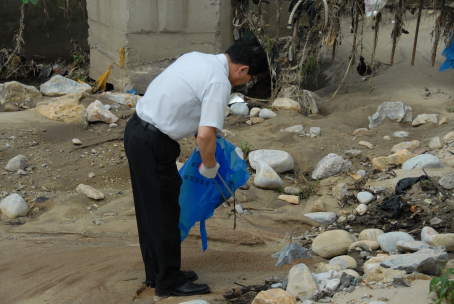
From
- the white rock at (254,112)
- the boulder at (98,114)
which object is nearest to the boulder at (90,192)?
the boulder at (98,114)

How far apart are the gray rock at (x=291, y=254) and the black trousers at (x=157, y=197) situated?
0.66 meters

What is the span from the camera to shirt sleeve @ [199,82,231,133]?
1.98 m

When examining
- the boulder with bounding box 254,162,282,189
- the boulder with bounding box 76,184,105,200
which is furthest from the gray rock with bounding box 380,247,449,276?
the boulder with bounding box 76,184,105,200

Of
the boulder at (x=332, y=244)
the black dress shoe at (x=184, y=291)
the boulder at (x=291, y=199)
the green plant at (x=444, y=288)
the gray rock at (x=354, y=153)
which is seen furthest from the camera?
the gray rock at (x=354, y=153)

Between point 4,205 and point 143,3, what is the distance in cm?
344

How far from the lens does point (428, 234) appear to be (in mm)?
2723

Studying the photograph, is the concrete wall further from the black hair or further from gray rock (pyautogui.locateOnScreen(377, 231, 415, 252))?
gray rock (pyautogui.locateOnScreen(377, 231, 415, 252))

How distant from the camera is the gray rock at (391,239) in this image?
8.86 ft

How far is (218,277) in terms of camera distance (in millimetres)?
2572

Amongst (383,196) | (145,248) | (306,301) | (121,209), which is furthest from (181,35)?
(306,301)

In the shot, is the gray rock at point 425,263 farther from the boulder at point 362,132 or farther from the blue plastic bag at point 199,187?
the boulder at point 362,132

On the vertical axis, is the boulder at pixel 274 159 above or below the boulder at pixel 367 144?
below

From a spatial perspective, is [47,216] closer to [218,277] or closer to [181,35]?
[218,277]

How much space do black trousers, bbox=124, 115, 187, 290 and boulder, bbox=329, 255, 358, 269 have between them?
3.03 ft
